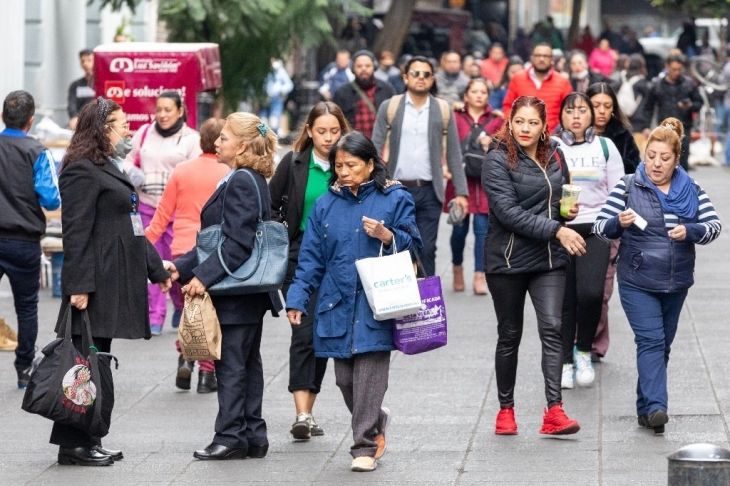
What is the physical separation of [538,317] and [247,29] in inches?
470

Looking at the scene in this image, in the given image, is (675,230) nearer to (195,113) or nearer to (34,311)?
(34,311)

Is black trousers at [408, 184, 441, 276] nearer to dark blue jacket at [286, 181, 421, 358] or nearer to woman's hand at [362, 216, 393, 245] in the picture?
dark blue jacket at [286, 181, 421, 358]

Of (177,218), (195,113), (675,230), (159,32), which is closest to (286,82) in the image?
(159,32)

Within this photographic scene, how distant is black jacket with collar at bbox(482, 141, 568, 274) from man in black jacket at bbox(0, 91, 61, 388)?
300 cm

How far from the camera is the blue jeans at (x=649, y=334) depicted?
877 cm

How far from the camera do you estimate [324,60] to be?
1607 inches

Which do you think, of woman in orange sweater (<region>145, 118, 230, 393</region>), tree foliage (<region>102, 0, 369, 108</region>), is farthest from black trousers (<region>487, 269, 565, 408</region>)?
tree foliage (<region>102, 0, 369, 108</region>)

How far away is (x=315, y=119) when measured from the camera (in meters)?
8.74

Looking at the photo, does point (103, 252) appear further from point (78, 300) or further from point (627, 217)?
point (627, 217)

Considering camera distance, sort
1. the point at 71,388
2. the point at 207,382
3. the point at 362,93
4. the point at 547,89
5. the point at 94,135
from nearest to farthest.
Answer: the point at 71,388 < the point at 94,135 < the point at 207,382 < the point at 547,89 < the point at 362,93

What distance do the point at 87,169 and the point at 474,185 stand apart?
625cm

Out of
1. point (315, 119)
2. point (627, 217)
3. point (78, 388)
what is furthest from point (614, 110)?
point (78, 388)

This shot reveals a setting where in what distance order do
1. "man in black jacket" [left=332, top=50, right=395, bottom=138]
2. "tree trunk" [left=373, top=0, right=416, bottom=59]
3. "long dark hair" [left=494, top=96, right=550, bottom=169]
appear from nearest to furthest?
"long dark hair" [left=494, top=96, right=550, bottom=169]
"man in black jacket" [left=332, top=50, right=395, bottom=138]
"tree trunk" [left=373, top=0, right=416, bottom=59]

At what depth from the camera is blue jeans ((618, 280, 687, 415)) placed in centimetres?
877
